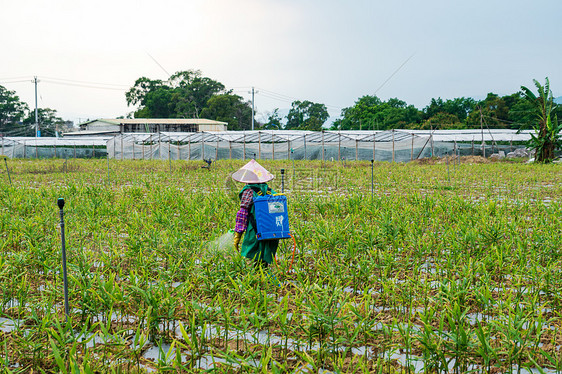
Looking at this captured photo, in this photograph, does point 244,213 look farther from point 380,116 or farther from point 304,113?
point 304,113

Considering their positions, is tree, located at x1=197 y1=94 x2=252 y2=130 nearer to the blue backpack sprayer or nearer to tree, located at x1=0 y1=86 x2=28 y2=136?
tree, located at x1=0 y1=86 x2=28 y2=136

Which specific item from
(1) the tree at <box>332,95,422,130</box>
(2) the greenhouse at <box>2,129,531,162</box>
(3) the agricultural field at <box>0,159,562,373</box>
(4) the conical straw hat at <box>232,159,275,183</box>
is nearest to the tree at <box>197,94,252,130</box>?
(1) the tree at <box>332,95,422,130</box>

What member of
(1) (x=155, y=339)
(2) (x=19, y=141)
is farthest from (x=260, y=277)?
(2) (x=19, y=141)

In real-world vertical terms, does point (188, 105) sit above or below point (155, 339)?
above

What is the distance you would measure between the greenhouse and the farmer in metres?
22.1

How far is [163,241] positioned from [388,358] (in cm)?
290

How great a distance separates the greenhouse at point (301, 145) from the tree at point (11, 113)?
60.3 ft

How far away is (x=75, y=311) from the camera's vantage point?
3.18 metres

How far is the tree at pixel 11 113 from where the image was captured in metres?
49.4

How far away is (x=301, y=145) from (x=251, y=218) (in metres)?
25.9

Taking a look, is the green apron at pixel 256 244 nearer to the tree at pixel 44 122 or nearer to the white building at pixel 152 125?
the white building at pixel 152 125

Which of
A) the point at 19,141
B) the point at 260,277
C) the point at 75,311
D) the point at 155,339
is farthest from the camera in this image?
the point at 19,141

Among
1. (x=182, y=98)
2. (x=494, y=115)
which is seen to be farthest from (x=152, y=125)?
(x=494, y=115)

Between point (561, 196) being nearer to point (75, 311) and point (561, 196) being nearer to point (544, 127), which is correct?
point (75, 311)
